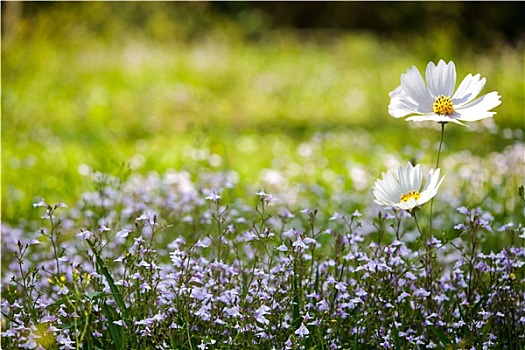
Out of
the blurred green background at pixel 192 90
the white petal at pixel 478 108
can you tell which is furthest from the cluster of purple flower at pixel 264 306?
the blurred green background at pixel 192 90

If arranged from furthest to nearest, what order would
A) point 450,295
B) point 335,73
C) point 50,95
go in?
point 335,73 → point 50,95 → point 450,295

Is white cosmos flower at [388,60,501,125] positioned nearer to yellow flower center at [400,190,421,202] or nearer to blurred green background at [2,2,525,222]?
yellow flower center at [400,190,421,202]

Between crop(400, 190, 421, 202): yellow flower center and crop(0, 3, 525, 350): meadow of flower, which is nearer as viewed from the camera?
crop(400, 190, 421, 202): yellow flower center

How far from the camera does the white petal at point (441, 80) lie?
1871 millimetres

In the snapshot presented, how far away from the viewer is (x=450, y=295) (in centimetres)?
232

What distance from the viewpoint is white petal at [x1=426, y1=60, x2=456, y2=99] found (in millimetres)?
1871

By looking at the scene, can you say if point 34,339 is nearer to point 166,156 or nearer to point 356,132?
point 166,156

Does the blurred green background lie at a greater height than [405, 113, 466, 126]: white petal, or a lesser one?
greater

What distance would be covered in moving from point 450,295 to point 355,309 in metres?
0.40

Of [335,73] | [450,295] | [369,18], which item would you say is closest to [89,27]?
[335,73]

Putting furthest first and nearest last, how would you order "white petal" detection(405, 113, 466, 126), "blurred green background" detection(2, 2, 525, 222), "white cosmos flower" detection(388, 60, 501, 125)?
1. "blurred green background" detection(2, 2, 525, 222)
2. "white cosmos flower" detection(388, 60, 501, 125)
3. "white petal" detection(405, 113, 466, 126)

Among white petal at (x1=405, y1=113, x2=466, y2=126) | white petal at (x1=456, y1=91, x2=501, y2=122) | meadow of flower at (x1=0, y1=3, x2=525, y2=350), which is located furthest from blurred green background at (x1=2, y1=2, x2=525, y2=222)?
white petal at (x1=405, y1=113, x2=466, y2=126)

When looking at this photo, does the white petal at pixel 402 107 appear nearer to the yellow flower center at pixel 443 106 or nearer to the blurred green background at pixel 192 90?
the yellow flower center at pixel 443 106

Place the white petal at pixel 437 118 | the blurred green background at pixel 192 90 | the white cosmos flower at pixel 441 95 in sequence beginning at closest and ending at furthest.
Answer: the white petal at pixel 437 118 < the white cosmos flower at pixel 441 95 < the blurred green background at pixel 192 90
